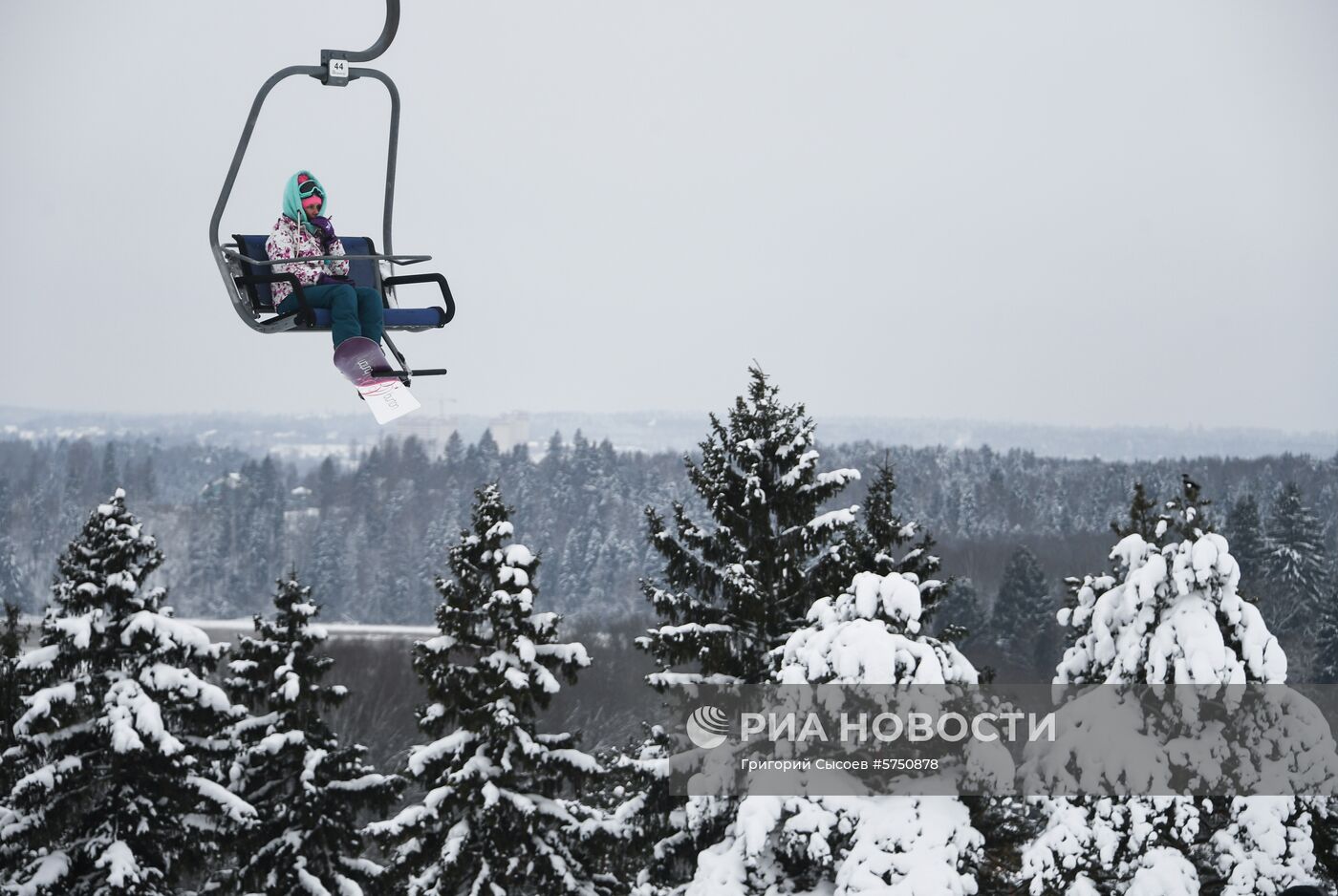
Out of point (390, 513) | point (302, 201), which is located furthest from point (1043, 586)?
point (390, 513)

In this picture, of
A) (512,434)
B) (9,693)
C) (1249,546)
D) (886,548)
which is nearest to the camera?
(886,548)

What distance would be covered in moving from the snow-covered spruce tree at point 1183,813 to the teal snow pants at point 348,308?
26.4ft

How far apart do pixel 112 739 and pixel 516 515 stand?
89.4m

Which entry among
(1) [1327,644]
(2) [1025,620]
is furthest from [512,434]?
(1) [1327,644]

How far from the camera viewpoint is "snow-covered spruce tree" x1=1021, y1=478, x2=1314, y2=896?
1318 cm

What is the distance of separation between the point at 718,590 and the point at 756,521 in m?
1.14

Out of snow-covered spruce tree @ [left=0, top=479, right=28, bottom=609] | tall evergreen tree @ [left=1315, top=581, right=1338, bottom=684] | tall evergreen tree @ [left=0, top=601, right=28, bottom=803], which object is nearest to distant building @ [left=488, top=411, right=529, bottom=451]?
snow-covered spruce tree @ [left=0, top=479, right=28, bottom=609]

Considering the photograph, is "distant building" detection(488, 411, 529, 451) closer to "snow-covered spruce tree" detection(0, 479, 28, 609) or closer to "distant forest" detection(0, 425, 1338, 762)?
"distant forest" detection(0, 425, 1338, 762)

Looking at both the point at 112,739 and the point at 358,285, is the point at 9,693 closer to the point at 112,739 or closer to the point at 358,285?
the point at 112,739

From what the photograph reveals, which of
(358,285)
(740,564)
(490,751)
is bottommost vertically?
(490,751)

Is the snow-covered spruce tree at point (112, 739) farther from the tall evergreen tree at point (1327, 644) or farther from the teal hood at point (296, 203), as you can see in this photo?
the tall evergreen tree at point (1327, 644)

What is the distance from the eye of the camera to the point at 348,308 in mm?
10211

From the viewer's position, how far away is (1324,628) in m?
56.8

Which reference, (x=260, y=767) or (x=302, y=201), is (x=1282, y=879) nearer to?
(x=302, y=201)
